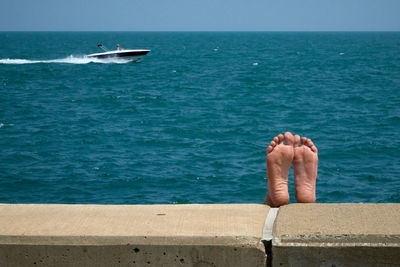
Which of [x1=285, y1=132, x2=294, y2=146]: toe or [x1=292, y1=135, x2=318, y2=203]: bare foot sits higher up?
[x1=285, y1=132, x2=294, y2=146]: toe

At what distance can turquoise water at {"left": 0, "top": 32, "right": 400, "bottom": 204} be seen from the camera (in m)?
12.9

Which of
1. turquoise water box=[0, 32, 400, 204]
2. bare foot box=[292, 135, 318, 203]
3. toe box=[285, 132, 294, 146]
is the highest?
toe box=[285, 132, 294, 146]

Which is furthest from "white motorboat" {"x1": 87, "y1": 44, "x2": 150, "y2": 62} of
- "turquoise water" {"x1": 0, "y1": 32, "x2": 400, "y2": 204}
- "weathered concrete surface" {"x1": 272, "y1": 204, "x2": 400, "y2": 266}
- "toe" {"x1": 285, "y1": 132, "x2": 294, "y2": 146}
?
"weathered concrete surface" {"x1": 272, "y1": 204, "x2": 400, "y2": 266}

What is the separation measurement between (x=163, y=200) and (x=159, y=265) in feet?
32.0

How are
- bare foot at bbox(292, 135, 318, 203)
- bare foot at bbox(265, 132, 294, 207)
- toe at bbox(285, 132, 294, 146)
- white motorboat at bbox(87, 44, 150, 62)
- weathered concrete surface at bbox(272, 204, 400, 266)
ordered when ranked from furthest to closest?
white motorboat at bbox(87, 44, 150, 62), toe at bbox(285, 132, 294, 146), bare foot at bbox(292, 135, 318, 203), bare foot at bbox(265, 132, 294, 207), weathered concrete surface at bbox(272, 204, 400, 266)

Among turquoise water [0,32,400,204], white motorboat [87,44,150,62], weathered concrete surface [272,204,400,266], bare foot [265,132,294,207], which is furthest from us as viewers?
white motorboat [87,44,150,62]

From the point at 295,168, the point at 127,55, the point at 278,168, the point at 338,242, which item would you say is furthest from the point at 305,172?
the point at 127,55

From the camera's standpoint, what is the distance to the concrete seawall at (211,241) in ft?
7.66

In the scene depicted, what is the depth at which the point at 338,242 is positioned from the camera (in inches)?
91.9

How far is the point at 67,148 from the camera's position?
1719cm

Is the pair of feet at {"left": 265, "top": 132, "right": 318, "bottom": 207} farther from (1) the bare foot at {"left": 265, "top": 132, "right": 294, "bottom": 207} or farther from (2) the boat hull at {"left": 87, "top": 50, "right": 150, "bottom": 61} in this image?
(2) the boat hull at {"left": 87, "top": 50, "right": 150, "bottom": 61}

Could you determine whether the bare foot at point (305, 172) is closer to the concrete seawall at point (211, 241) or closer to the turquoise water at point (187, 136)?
the concrete seawall at point (211, 241)

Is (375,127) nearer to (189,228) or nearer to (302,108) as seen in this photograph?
(302,108)

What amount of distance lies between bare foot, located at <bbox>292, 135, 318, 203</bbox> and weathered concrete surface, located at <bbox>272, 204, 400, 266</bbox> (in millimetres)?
973
